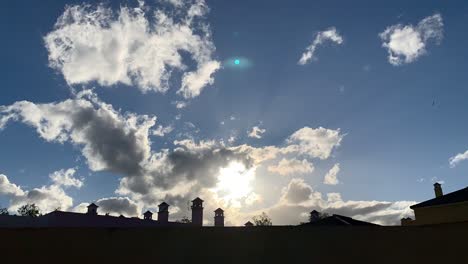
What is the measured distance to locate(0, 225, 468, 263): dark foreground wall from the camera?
561 centimetres

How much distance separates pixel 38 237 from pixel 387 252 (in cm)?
545

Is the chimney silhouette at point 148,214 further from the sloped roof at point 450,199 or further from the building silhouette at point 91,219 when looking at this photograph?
the sloped roof at point 450,199

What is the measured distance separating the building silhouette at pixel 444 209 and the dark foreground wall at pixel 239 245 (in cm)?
1359

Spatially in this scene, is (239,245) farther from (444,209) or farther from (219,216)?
(219,216)

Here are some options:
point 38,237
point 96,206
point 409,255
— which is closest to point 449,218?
point 409,255

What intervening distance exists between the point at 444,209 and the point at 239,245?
1693cm

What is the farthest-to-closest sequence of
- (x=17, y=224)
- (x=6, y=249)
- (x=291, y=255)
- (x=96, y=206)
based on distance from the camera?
1. (x=96, y=206)
2. (x=17, y=224)
3. (x=291, y=255)
4. (x=6, y=249)

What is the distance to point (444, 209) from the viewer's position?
18922 mm

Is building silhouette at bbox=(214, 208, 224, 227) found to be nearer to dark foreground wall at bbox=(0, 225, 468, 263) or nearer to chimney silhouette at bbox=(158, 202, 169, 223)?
chimney silhouette at bbox=(158, 202, 169, 223)

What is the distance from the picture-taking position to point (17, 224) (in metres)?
17.9

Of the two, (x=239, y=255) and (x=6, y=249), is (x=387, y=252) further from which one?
(x=6, y=249)

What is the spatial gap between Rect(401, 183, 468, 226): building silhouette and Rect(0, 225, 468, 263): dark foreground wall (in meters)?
13.6

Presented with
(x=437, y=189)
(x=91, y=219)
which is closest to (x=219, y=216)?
(x=91, y=219)

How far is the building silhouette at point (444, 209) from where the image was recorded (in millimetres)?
18000
